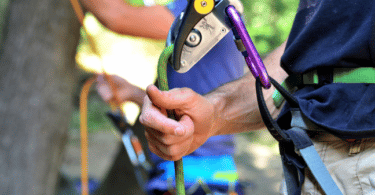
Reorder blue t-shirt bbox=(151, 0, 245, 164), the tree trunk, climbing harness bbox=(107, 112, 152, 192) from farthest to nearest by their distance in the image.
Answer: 1. the tree trunk
2. climbing harness bbox=(107, 112, 152, 192)
3. blue t-shirt bbox=(151, 0, 245, 164)

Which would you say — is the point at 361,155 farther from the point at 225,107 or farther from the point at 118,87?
the point at 118,87

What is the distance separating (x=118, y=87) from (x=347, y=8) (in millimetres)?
1422

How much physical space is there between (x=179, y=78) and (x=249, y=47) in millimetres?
753

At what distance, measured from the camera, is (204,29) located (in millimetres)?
757

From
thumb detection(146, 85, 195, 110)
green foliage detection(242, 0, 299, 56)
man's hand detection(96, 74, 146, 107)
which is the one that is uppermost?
thumb detection(146, 85, 195, 110)

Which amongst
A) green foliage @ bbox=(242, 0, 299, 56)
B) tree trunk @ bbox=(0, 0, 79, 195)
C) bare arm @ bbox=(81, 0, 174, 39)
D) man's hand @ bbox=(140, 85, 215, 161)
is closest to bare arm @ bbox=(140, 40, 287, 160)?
man's hand @ bbox=(140, 85, 215, 161)

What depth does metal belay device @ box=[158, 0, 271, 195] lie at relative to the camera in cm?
72

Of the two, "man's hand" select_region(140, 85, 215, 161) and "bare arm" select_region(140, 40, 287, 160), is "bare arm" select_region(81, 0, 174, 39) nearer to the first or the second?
"bare arm" select_region(140, 40, 287, 160)

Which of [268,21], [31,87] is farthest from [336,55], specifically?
[268,21]

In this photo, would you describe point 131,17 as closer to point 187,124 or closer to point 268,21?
point 187,124

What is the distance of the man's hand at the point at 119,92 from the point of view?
2027 mm

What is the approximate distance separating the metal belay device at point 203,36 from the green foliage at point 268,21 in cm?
338

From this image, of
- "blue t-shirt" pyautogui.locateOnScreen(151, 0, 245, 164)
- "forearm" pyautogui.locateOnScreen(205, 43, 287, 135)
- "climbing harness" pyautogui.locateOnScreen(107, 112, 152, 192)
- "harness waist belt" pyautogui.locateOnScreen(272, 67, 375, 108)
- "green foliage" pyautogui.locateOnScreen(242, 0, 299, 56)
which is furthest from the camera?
"green foliage" pyautogui.locateOnScreen(242, 0, 299, 56)

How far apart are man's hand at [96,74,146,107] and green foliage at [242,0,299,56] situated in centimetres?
232
